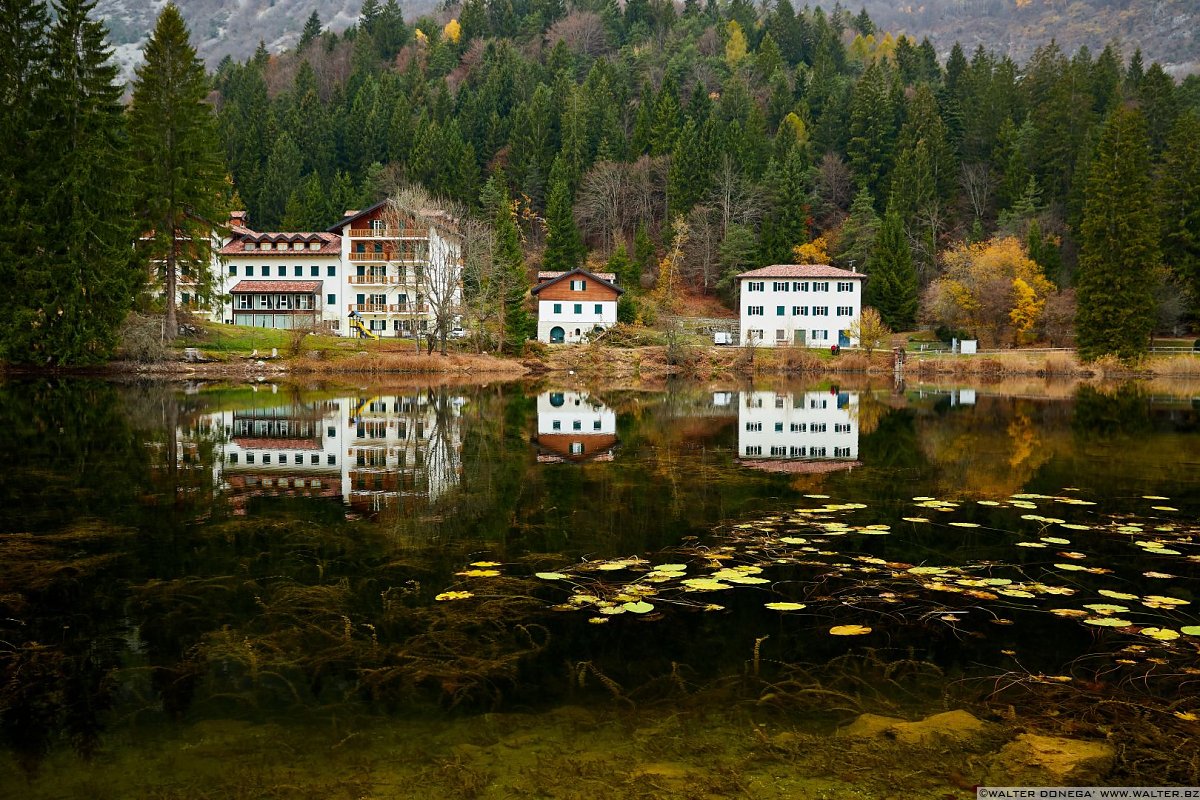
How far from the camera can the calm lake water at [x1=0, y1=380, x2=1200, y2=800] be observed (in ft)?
19.3

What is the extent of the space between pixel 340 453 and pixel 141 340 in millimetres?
34605

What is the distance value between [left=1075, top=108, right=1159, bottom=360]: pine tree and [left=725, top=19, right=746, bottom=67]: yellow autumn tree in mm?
85209

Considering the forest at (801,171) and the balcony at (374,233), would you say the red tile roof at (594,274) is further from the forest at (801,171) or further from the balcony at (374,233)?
the balcony at (374,233)

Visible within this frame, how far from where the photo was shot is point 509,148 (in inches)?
4193

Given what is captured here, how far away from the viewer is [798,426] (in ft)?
92.6

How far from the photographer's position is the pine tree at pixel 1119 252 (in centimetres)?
5591

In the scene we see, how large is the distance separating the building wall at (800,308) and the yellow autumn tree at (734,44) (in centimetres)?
7201

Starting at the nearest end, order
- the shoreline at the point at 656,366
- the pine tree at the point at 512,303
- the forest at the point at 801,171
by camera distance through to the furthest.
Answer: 1. the shoreline at the point at 656,366
2. the pine tree at the point at 512,303
3. the forest at the point at 801,171

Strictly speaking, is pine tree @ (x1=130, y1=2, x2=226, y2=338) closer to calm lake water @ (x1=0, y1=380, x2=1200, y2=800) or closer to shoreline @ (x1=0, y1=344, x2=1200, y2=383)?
shoreline @ (x1=0, y1=344, x2=1200, y2=383)

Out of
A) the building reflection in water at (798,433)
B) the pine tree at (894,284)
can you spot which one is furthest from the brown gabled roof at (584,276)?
the building reflection in water at (798,433)

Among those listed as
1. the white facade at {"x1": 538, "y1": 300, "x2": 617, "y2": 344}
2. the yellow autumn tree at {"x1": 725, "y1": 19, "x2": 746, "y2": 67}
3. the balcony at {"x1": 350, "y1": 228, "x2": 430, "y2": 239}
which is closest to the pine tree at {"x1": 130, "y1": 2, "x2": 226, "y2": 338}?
the balcony at {"x1": 350, "y1": 228, "x2": 430, "y2": 239}

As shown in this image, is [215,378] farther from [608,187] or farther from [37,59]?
[608,187]

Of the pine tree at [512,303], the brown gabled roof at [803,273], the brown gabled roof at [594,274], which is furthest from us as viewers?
the brown gabled roof at [594,274]

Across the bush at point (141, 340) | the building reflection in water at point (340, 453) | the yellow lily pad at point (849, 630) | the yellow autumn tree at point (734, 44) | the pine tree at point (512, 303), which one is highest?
the yellow autumn tree at point (734, 44)
